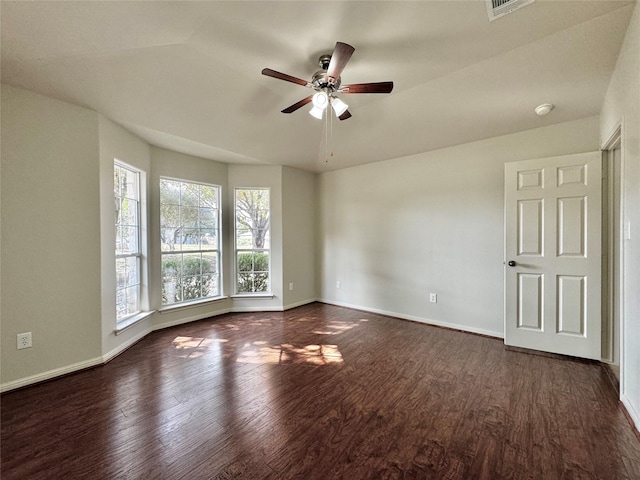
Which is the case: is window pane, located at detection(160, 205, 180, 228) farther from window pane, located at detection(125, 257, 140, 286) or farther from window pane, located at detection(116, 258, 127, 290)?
window pane, located at detection(116, 258, 127, 290)

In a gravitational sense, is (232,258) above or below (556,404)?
above

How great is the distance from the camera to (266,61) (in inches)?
87.4

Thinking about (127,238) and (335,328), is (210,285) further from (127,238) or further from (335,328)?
(335,328)

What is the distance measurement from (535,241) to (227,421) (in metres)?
3.36

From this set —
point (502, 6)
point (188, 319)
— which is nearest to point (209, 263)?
point (188, 319)

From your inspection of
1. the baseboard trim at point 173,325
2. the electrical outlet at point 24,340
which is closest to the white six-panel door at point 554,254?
the baseboard trim at point 173,325

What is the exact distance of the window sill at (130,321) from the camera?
2999mm

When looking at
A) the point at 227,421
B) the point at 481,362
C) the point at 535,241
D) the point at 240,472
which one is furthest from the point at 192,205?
the point at 535,241

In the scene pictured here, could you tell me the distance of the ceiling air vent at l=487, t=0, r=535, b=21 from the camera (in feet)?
5.35

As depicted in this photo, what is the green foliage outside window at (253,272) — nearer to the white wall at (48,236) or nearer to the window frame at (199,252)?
the window frame at (199,252)

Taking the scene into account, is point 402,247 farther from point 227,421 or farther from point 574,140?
point 227,421

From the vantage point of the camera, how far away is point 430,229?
3943 millimetres

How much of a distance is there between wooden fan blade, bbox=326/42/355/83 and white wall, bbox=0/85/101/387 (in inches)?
95.2

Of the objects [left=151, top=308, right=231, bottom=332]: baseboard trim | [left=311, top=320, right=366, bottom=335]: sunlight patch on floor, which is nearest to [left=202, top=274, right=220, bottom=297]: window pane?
[left=151, top=308, right=231, bottom=332]: baseboard trim
